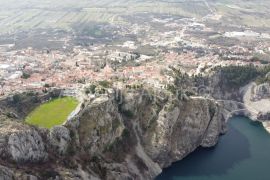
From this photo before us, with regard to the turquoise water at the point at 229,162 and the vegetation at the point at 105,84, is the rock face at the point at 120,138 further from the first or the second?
the vegetation at the point at 105,84

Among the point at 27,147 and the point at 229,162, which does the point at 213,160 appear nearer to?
the point at 229,162

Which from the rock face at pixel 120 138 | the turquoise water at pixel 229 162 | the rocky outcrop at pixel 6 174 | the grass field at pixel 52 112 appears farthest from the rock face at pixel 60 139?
the turquoise water at pixel 229 162

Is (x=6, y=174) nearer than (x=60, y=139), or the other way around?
(x=6, y=174)

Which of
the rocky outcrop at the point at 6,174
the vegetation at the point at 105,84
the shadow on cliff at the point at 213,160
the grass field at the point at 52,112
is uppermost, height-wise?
the vegetation at the point at 105,84

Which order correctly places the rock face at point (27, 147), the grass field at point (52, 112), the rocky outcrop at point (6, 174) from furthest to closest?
the grass field at point (52, 112), the rock face at point (27, 147), the rocky outcrop at point (6, 174)

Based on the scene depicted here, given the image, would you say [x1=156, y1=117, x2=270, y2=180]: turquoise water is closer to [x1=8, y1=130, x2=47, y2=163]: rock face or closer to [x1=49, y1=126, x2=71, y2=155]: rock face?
[x1=49, y1=126, x2=71, y2=155]: rock face

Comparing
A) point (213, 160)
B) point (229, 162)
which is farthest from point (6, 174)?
point (229, 162)

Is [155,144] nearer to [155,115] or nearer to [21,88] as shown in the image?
[155,115]

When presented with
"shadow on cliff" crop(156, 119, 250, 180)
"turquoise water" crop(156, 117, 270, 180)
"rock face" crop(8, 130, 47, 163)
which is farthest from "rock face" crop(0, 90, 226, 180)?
"turquoise water" crop(156, 117, 270, 180)
